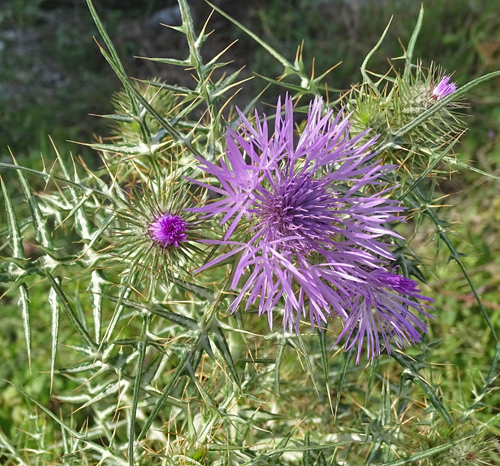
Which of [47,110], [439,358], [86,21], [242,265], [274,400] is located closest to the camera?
[242,265]

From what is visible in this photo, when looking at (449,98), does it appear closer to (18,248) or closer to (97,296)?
(97,296)

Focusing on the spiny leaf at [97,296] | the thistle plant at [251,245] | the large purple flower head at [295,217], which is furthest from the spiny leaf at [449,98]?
the spiny leaf at [97,296]

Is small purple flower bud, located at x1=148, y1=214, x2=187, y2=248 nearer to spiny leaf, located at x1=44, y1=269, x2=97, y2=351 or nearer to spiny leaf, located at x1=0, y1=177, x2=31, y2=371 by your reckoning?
spiny leaf, located at x1=44, y1=269, x2=97, y2=351

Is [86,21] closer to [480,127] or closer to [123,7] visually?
[123,7]

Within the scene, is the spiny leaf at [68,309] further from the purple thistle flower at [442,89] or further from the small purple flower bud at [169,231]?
the purple thistle flower at [442,89]

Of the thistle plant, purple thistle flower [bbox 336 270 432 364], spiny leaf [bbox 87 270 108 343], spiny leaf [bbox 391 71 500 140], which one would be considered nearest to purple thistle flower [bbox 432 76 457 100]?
the thistle plant

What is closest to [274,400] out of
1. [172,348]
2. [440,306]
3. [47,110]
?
[172,348]
